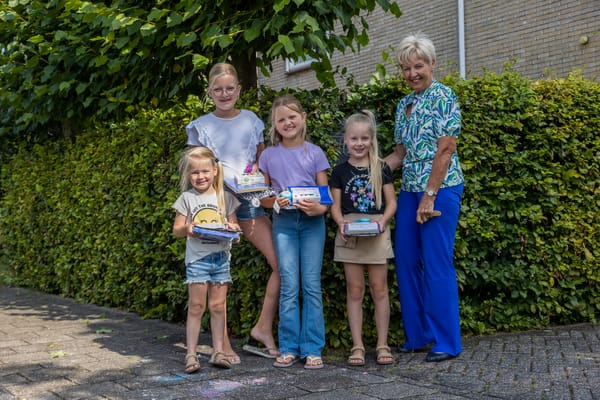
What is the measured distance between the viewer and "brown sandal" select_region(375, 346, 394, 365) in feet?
15.9

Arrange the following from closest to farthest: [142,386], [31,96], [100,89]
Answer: [142,386] → [100,89] → [31,96]

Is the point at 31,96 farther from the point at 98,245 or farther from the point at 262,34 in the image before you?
the point at 262,34

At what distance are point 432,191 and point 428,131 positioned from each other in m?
0.44

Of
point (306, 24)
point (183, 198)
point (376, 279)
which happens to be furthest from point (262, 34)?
point (376, 279)

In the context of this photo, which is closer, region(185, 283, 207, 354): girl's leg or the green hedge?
region(185, 283, 207, 354): girl's leg

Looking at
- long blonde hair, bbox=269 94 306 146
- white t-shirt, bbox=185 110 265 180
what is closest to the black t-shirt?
long blonde hair, bbox=269 94 306 146

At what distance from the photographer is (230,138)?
498 cm

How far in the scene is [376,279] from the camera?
16.2ft

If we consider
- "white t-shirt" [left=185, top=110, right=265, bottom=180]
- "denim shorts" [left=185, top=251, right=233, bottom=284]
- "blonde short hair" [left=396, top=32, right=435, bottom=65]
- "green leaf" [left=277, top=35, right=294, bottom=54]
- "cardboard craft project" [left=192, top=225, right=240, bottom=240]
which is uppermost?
"green leaf" [left=277, top=35, right=294, bottom=54]

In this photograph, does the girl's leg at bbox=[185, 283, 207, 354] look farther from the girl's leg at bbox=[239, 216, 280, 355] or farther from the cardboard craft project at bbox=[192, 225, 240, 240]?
the girl's leg at bbox=[239, 216, 280, 355]

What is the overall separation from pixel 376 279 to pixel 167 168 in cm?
256

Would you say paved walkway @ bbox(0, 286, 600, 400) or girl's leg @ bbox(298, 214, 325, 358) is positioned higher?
girl's leg @ bbox(298, 214, 325, 358)

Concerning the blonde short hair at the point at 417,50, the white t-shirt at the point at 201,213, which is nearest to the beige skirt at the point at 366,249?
the white t-shirt at the point at 201,213

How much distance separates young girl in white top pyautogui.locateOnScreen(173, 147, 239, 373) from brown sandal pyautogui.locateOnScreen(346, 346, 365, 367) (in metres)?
0.87
